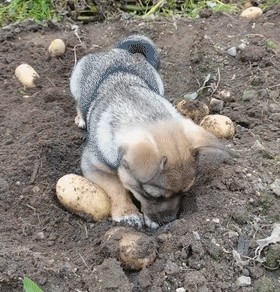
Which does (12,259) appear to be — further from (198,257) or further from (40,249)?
(198,257)

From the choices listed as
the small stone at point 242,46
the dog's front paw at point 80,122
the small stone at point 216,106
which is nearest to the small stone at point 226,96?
the small stone at point 216,106

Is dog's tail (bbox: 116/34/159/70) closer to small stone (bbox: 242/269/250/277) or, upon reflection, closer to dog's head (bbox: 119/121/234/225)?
dog's head (bbox: 119/121/234/225)

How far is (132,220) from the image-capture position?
5.04 meters

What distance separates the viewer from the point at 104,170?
5.38m

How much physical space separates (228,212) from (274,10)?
367 cm

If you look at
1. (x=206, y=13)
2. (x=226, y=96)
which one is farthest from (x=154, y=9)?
(x=226, y=96)

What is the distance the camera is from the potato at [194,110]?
19.7 feet

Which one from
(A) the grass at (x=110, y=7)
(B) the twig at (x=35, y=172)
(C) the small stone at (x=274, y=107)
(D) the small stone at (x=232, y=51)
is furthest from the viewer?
(A) the grass at (x=110, y=7)

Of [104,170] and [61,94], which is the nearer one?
[104,170]

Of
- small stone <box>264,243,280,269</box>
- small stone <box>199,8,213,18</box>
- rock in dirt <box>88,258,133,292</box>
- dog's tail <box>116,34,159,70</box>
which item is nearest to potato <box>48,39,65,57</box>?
dog's tail <box>116,34,159,70</box>

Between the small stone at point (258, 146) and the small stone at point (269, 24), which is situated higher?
the small stone at point (258, 146)

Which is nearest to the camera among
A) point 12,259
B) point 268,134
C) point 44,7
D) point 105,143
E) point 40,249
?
point 12,259

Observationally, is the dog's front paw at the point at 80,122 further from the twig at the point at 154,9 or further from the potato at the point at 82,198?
the twig at the point at 154,9

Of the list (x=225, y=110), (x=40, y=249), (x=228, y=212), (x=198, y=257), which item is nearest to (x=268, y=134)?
(x=225, y=110)
